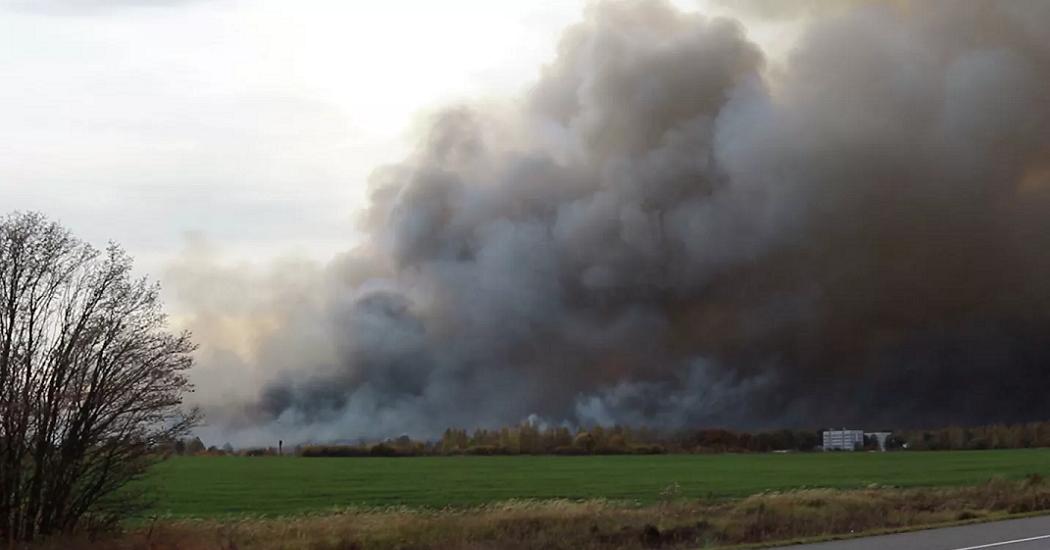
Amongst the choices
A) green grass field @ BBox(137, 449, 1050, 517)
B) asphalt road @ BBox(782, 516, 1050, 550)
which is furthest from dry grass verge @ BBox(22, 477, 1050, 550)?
green grass field @ BBox(137, 449, 1050, 517)

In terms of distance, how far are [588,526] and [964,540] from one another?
11.2 m

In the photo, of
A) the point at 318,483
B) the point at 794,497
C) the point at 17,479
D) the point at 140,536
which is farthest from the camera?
the point at 318,483

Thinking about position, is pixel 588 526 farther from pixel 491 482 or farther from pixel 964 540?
pixel 491 482

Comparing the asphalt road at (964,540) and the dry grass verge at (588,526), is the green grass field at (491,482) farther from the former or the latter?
the asphalt road at (964,540)

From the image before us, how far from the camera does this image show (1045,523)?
25.8 meters

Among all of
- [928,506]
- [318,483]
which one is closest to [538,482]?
[318,483]

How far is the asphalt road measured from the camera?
20.6 metres

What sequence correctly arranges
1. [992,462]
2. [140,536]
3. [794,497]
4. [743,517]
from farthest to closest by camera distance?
[992,462] → [794,497] → [743,517] → [140,536]

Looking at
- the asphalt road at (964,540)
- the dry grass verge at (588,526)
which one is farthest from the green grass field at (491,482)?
the asphalt road at (964,540)

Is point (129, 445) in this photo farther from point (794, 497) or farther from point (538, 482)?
point (538, 482)

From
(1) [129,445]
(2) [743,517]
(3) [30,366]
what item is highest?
(3) [30,366]

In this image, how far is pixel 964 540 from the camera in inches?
861

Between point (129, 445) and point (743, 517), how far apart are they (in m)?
18.0

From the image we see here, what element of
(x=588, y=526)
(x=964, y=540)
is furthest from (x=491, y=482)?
(x=964, y=540)
